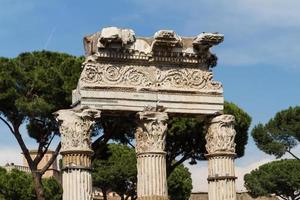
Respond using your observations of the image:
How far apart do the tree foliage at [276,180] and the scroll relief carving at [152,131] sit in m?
34.5

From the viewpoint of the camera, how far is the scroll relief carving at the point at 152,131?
1772 cm

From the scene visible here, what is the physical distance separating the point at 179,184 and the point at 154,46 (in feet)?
110

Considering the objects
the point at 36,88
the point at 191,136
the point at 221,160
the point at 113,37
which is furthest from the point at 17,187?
the point at 113,37

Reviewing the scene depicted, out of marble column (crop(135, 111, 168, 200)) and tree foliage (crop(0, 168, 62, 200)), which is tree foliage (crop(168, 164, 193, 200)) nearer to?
tree foliage (crop(0, 168, 62, 200))

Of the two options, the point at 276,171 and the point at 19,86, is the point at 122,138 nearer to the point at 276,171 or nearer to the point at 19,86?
the point at 19,86

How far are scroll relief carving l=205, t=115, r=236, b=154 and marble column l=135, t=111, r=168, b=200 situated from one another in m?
1.30

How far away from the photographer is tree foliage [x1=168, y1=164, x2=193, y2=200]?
1963 inches

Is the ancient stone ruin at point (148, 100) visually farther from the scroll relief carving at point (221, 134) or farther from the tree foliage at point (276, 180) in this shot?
the tree foliage at point (276, 180)

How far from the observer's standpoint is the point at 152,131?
58.4ft

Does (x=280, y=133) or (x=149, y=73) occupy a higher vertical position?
(x=280, y=133)

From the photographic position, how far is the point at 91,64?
57.8 feet

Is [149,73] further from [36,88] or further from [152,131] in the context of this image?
[36,88]

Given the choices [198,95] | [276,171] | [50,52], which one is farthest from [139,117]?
[276,171]

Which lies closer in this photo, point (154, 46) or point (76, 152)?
point (76, 152)
